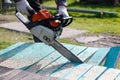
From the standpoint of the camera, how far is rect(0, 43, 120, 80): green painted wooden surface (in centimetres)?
317

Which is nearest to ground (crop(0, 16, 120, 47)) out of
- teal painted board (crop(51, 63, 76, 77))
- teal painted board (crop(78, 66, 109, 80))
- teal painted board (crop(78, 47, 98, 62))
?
teal painted board (crop(78, 47, 98, 62))

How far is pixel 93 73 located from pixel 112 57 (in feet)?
2.48

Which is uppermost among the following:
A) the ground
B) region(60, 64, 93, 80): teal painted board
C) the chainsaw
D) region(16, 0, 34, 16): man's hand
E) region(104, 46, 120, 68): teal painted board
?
region(16, 0, 34, 16): man's hand

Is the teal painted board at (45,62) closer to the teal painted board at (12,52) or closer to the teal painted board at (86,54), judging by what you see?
the teal painted board at (86,54)

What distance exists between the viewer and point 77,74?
3.17m

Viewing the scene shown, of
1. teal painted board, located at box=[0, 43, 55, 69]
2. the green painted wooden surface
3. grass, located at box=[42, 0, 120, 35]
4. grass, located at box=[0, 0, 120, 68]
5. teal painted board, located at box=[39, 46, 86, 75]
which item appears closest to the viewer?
the green painted wooden surface

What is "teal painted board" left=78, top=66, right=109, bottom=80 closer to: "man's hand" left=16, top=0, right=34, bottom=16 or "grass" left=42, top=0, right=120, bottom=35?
"man's hand" left=16, top=0, right=34, bottom=16

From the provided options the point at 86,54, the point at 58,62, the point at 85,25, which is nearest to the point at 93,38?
the point at 85,25

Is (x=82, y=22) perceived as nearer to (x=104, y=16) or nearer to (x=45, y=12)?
(x=104, y=16)

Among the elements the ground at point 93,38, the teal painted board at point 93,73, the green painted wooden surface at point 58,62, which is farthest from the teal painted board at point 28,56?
the ground at point 93,38

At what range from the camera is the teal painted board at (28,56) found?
11.5ft

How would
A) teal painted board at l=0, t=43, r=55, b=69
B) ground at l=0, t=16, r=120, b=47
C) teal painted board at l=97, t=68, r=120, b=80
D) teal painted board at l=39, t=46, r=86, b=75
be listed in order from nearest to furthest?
teal painted board at l=97, t=68, r=120, b=80 < teal painted board at l=39, t=46, r=86, b=75 < teal painted board at l=0, t=43, r=55, b=69 < ground at l=0, t=16, r=120, b=47

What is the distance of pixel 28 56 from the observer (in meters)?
3.77

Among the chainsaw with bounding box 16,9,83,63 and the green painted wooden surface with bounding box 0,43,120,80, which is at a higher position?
the chainsaw with bounding box 16,9,83,63
